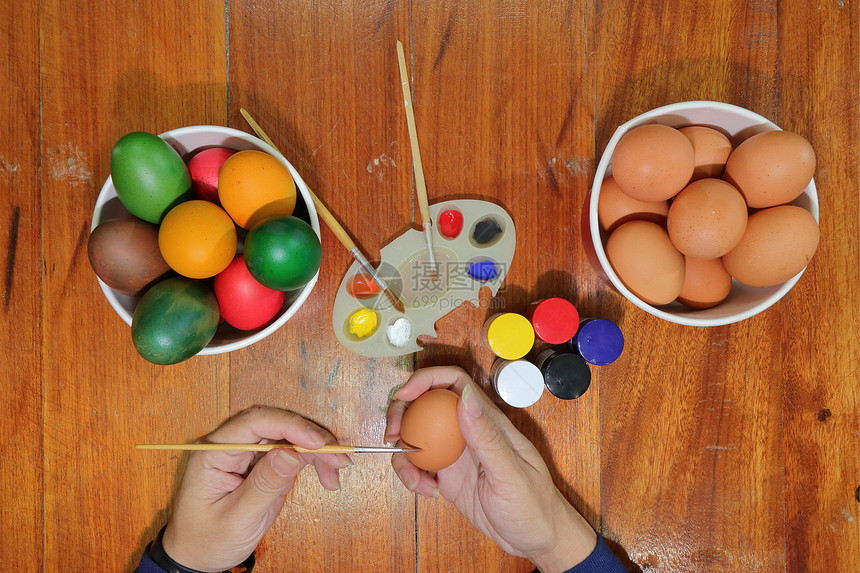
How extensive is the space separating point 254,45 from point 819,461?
2.90 feet

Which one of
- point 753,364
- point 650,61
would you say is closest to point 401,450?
point 753,364

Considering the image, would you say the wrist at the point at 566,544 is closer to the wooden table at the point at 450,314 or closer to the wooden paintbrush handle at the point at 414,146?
the wooden table at the point at 450,314

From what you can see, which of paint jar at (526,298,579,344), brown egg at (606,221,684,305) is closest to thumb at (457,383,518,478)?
paint jar at (526,298,579,344)

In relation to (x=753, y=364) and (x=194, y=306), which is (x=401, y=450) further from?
(x=753, y=364)

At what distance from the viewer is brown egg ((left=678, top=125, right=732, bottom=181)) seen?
59 cm

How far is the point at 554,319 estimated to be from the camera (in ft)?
2.04

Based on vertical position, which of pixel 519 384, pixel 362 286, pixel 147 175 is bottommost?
pixel 519 384

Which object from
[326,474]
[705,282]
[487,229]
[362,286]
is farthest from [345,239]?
[705,282]

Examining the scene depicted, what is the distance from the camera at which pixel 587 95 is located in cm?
67

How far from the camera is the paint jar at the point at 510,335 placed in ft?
2.05

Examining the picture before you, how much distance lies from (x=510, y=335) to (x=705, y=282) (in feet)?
0.73

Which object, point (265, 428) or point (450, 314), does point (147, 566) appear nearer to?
point (265, 428)

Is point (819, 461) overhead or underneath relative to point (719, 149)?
underneath

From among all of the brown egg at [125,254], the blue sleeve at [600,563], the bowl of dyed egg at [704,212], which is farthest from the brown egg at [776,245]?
the brown egg at [125,254]
